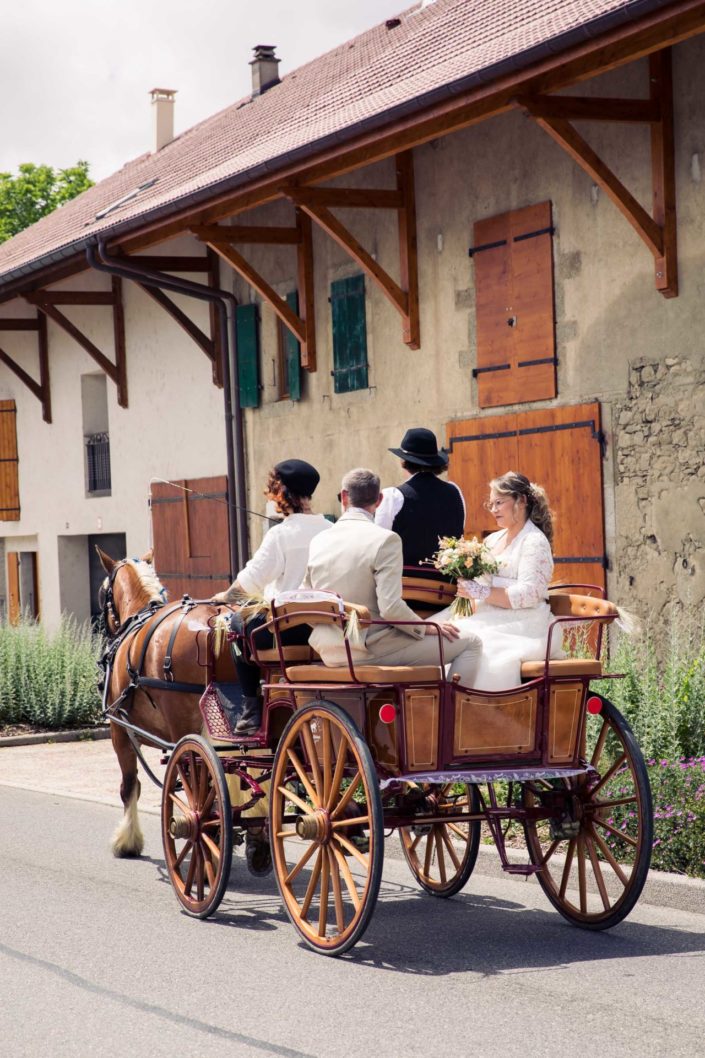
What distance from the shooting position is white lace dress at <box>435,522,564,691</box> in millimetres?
6402

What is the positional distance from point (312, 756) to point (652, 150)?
7.81 metres

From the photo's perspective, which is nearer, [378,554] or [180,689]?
[378,554]

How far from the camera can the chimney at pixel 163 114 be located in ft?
91.7

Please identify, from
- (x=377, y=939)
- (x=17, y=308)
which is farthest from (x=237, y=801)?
(x=17, y=308)

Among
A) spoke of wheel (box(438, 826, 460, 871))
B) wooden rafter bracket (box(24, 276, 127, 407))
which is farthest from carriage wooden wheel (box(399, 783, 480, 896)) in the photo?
wooden rafter bracket (box(24, 276, 127, 407))

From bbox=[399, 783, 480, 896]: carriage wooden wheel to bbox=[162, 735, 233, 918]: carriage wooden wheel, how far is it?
2.64 ft

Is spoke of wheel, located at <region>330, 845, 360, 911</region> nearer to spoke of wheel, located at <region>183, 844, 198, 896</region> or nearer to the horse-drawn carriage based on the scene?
the horse-drawn carriage

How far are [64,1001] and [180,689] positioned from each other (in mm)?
2888

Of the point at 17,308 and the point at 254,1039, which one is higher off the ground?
the point at 17,308

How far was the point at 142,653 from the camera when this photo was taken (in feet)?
28.6

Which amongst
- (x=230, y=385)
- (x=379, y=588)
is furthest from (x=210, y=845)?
(x=230, y=385)

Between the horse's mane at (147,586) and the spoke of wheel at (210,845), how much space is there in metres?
2.44

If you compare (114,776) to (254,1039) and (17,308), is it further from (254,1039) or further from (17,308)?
(17,308)

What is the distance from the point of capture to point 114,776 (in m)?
12.6
